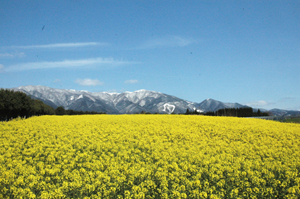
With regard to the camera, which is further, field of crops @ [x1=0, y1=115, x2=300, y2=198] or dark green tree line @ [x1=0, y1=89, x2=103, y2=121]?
dark green tree line @ [x1=0, y1=89, x2=103, y2=121]

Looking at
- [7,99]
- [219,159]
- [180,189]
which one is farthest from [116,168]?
[7,99]

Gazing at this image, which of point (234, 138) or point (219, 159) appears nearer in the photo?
point (219, 159)

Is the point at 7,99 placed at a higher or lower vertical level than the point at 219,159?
higher

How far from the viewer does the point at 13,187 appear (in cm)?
1102

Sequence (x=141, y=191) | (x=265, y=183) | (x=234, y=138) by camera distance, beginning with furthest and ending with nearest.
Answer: (x=234, y=138) → (x=265, y=183) → (x=141, y=191)

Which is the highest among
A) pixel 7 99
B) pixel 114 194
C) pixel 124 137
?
pixel 7 99

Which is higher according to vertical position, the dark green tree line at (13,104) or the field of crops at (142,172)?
the dark green tree line at (13,104)

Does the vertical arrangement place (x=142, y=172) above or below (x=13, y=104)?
below

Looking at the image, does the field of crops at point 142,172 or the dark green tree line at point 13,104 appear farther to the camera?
the dark green tree line at point 13,104

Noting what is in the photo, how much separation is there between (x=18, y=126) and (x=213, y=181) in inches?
890

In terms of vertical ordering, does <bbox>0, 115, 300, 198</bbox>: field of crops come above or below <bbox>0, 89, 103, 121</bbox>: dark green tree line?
below

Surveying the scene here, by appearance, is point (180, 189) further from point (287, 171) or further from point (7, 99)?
point (7, 99)

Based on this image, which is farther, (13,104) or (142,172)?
(13,104)

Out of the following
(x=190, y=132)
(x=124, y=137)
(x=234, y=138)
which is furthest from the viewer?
(x=190, y=132)
